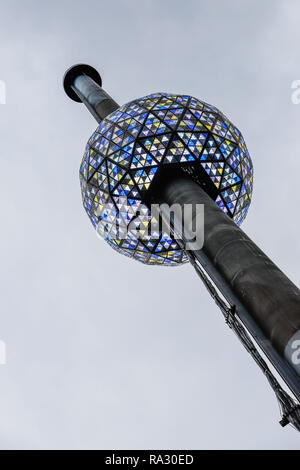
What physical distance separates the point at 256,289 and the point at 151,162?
27.6ft

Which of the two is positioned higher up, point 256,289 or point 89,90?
point 89,90

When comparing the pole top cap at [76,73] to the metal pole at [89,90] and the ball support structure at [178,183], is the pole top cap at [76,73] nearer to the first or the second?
the metal pole at [89,90]

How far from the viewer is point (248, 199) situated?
19328 mm

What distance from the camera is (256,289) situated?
32.0 feet

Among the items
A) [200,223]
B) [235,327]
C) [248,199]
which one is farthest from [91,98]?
[235,327]

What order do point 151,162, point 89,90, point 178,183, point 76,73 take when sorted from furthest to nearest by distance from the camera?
point 76,73, point 89,90, point 151,162, point 178,183

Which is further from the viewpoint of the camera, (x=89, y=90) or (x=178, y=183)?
(x=89, y=90)

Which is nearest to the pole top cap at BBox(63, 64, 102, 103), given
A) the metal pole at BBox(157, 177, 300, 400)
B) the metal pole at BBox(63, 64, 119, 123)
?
the metal pole at BBox(63, 64, 119, 123)

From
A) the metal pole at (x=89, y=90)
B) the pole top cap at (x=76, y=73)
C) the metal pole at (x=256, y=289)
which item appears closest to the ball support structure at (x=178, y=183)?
the metal pole at (x=256, y=289)

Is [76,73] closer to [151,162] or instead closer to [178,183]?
[151,162]

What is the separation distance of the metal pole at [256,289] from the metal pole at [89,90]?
1400 cm

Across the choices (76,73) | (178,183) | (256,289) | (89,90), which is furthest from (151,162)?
(76,73)

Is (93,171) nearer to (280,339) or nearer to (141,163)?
(141,163)
